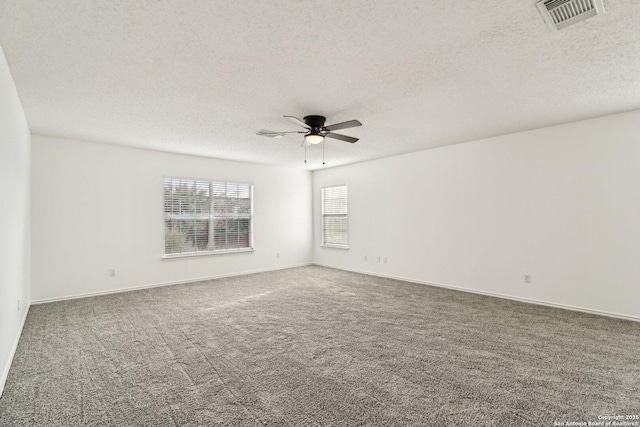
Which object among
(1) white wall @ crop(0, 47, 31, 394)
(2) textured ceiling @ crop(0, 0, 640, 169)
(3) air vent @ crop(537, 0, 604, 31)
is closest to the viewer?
(3) air vent @ crop(537, 0, 604, 31)

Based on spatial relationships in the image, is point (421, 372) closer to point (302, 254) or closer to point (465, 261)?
point (465, 261)

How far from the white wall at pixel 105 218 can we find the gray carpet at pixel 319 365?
666 mm

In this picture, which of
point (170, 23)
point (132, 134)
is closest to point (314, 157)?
point (132, 134)

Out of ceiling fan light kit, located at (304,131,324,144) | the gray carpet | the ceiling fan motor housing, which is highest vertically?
the ceiling fan motor housing

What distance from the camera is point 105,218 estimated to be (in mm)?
5203

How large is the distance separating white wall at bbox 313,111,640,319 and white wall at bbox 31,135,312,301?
3.58 meters

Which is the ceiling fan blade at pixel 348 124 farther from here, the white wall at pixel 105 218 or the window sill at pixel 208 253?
the window sill at pixel 208 253

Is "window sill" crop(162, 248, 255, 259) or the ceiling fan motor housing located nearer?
the ceiling fan motor housing

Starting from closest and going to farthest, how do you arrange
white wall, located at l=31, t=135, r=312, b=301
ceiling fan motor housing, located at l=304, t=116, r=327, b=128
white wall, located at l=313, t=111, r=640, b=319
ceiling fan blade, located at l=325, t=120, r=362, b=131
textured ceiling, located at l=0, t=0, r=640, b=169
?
textured ceiling, located at l=0, t=0, r=640, b=169, ceiling fan blade, located at l=325, t=120, r=362, b=131, ceiling fan motor housing, located at l=304, t=116, r=327, b=128, white wall, located at l=313, t=111, r=640, b=319, white wall, located at l=31, t=135, r=312, b=301

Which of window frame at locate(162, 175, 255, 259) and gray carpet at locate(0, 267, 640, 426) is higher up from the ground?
window frame at locate(162, 175, 255, 259)

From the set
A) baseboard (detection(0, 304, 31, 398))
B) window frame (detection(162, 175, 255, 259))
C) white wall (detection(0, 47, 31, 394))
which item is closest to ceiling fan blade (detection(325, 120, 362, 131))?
white wall (detection(0, 47, 31, 394))

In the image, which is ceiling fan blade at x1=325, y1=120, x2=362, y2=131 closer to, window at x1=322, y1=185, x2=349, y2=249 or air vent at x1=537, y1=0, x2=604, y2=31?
air vent at x1=537, y1=0, x2=604, y2=31

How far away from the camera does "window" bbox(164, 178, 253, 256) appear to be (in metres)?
5.97

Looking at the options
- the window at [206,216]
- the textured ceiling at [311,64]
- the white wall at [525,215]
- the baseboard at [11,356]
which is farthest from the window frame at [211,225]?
the white wall at [525,215]
